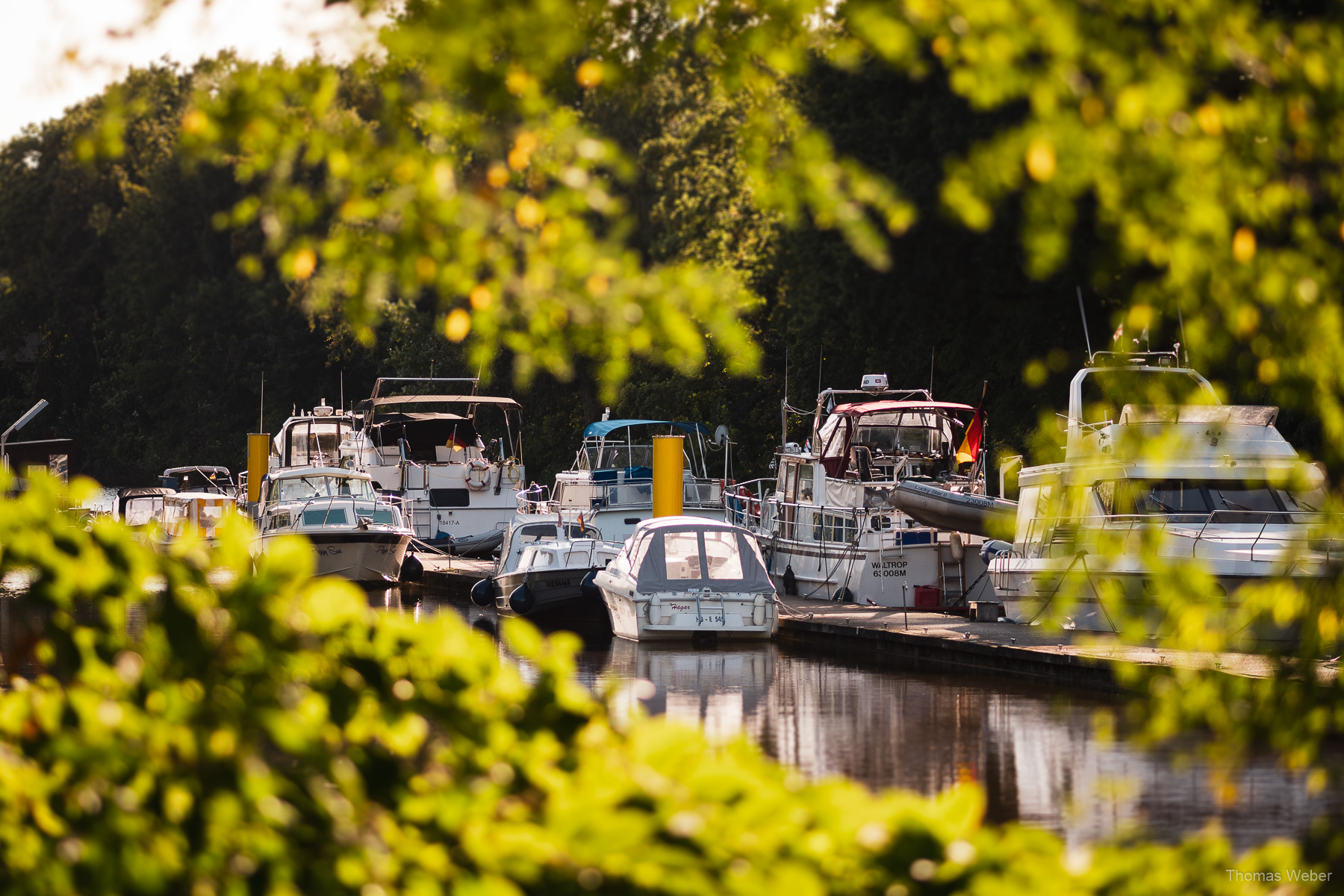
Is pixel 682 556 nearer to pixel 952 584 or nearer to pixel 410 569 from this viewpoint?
pixel 952 584

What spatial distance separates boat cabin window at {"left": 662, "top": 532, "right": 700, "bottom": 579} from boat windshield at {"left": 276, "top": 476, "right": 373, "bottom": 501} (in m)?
17.4

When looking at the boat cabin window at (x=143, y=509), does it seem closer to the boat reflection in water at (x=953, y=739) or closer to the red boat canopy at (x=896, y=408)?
the red boat canopy at (x=896, y=408)

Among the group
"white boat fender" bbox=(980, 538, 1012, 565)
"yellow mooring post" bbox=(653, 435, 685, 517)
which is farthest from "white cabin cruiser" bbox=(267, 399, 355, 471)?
"white boat fender" bbox=(980, 538, 1012, 565)

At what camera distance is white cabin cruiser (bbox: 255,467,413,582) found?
127ft

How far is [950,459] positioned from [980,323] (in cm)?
547

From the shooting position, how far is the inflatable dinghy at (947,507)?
26.9 meters

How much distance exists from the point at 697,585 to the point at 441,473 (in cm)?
2349

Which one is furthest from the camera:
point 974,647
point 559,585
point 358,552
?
point 358,552

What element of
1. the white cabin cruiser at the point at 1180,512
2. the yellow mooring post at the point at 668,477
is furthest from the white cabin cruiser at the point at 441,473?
the white cabin cruiser at the point at 1180,512

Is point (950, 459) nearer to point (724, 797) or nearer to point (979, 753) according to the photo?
point (979, 753)

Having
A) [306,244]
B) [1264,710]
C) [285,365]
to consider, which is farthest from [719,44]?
[285,365]

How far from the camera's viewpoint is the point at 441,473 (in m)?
47.2

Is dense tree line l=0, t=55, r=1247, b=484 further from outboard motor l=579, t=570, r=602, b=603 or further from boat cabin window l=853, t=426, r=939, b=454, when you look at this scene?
outboard motor l=579, t=570, r=602, b=603

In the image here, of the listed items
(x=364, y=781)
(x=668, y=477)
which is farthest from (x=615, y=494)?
(x=364, y=781)
